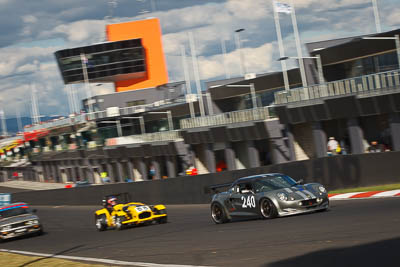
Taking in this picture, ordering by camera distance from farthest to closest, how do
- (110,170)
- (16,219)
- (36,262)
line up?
1. (110,170)
2. (16,219)
3. (36,262)

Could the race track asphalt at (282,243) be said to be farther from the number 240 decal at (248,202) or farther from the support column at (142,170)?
the support column at (142,170)

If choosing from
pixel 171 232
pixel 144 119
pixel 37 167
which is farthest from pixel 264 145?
pixel 37 167

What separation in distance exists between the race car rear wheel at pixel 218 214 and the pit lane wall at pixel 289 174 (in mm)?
3932

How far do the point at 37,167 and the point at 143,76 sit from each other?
80.4 feet

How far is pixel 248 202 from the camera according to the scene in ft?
52.1

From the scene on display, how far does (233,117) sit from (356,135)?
1191 cm

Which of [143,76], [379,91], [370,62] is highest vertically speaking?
[143,76]

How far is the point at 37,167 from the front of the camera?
94.6 m

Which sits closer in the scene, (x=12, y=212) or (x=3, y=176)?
(x=12, y=212)

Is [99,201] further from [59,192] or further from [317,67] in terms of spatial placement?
[317,67]

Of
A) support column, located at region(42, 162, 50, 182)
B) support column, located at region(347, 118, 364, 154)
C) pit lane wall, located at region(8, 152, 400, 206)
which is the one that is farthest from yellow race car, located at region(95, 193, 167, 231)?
support column, located at region(42, 162, 50, 182)

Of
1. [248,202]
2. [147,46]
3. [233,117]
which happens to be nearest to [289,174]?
[248,202]

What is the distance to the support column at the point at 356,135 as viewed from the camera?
29.4 m

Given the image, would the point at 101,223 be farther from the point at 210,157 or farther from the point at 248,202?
the point at 210,157
